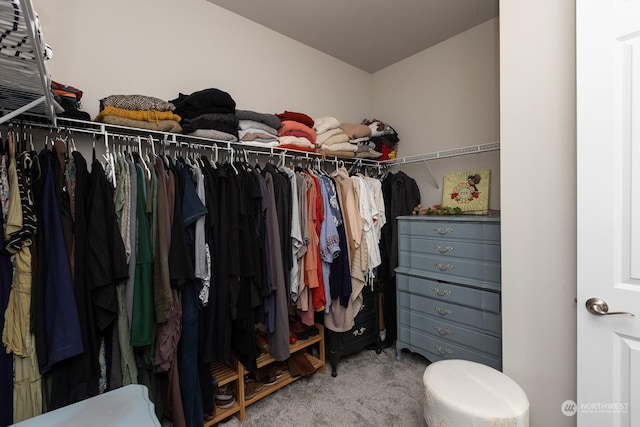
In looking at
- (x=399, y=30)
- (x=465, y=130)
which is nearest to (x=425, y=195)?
(x=465, y=130)

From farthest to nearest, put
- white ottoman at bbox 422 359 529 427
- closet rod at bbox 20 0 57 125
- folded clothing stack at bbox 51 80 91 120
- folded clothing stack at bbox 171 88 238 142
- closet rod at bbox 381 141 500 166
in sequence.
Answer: closet rod at bbox 381 141 500 166, folded clothing stack at bbox 171 88 238 142, folded clothing stack at bbox 51 80 91 120, white ottoman at bbox 422 359 529 427, closet rod at bbox 20 0 57 125

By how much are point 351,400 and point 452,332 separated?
879 millimetres

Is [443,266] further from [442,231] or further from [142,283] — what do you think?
[142,283]

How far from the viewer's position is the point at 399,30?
249cm

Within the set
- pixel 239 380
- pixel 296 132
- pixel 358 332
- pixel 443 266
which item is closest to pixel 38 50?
pixel 296 132

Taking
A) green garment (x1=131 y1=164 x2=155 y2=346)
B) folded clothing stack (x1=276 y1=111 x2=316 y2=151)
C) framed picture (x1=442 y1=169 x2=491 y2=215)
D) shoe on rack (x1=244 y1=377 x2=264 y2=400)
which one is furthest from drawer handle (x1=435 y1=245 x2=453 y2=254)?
green garment (x1=131 y1=164 x2=155 y2=346)

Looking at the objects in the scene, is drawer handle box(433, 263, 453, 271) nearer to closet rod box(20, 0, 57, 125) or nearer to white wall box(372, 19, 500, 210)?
white wall box(372, 19, 500, 210)

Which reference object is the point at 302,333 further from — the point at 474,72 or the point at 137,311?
the point at 474,72

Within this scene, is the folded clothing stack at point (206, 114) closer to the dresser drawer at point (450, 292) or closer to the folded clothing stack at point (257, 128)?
the folded clothing stack at point (257, 128)

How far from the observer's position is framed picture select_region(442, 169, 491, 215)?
2367mm

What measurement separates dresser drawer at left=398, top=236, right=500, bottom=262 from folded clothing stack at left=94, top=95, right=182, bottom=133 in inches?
74.4

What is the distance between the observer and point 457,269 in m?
2.08

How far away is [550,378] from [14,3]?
223 cm

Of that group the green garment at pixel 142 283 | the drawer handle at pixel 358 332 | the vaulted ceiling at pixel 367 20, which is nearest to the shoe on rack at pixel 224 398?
the green garment at pixel 142 283
